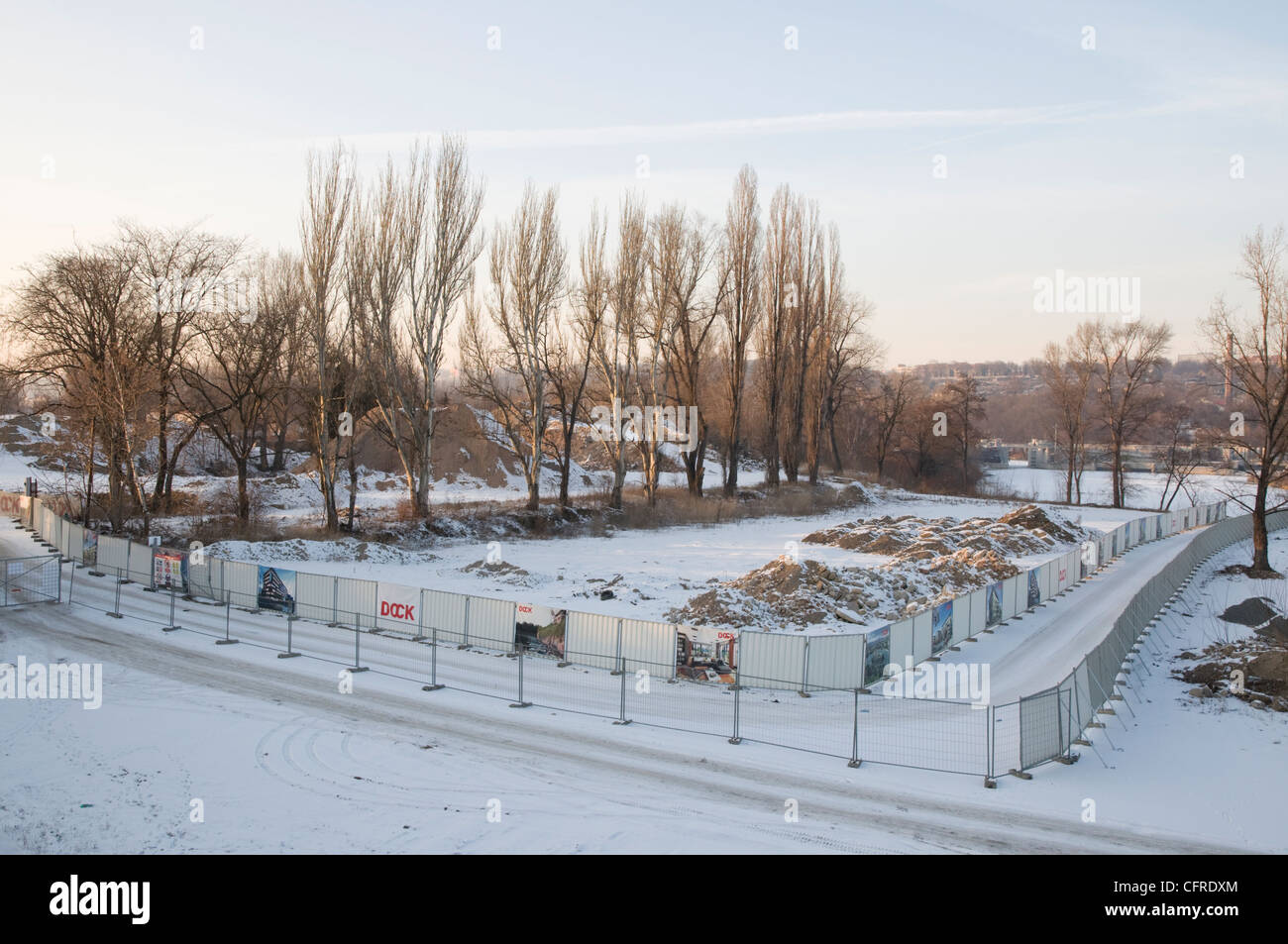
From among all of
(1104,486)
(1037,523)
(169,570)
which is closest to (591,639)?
(169,570)

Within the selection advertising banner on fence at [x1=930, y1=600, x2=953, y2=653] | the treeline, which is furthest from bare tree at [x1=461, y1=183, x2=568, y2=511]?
advertising banner on fence at [x1=930, y1=600, x2=953, y2=653]

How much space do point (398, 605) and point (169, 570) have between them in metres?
10.0

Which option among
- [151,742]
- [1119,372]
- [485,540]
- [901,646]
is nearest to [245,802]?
[151,742]

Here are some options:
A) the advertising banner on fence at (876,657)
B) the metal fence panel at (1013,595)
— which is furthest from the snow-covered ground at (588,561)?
the metal fence panel at (1013,595)

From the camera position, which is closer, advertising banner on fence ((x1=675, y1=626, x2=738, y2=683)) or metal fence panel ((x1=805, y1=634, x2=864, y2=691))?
metal fence panel ((x1=805, y1=634, x2=864, y2=691))

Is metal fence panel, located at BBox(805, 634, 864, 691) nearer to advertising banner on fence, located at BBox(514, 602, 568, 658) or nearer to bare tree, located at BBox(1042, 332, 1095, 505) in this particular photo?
advertising banner on fence, located at BBox(514, 602, 568, 658)

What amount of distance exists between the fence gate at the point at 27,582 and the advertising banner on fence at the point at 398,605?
1126 cm

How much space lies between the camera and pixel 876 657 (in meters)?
18.2

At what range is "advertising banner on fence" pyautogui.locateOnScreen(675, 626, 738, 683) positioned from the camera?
17906mm

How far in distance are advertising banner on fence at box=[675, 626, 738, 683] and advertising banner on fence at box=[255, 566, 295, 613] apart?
12301 mm

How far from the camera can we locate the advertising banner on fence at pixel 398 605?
21.9 metres

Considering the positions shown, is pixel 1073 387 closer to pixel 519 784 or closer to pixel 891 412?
pixel 891 412
